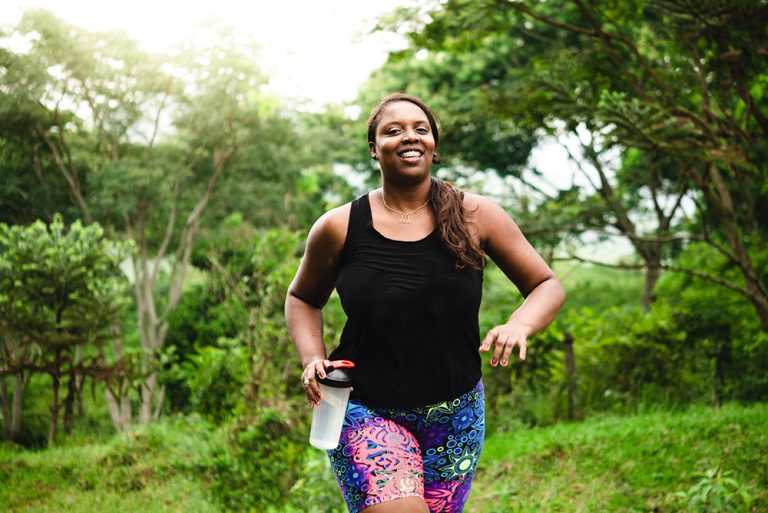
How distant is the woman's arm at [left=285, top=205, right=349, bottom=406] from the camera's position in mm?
2432

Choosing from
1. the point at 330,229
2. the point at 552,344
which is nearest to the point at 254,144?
the point at 552,344

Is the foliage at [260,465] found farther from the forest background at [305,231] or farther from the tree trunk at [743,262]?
the tree trunk at [743,262]

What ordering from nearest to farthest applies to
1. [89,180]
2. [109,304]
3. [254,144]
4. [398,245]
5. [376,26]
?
[398,245] < [376,26] < [109,304] < [89,180] < [254,144]

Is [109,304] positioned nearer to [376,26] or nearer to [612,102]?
[376,26]

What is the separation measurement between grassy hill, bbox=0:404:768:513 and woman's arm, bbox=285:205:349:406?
2.45 m

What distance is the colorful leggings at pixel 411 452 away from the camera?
2330 mm

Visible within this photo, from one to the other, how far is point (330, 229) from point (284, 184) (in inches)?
783

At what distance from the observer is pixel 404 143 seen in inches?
96.4

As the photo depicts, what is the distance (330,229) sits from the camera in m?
2.49

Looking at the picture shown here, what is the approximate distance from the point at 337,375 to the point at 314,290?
1.24ft

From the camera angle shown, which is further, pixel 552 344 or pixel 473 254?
pixel 552 344

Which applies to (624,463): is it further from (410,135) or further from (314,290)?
Answer: (410,135)

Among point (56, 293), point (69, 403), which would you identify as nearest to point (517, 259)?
point (56, 293)

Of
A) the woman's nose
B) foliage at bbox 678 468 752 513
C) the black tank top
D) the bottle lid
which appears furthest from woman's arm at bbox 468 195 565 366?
foliage at bbox 678 468 752 513
